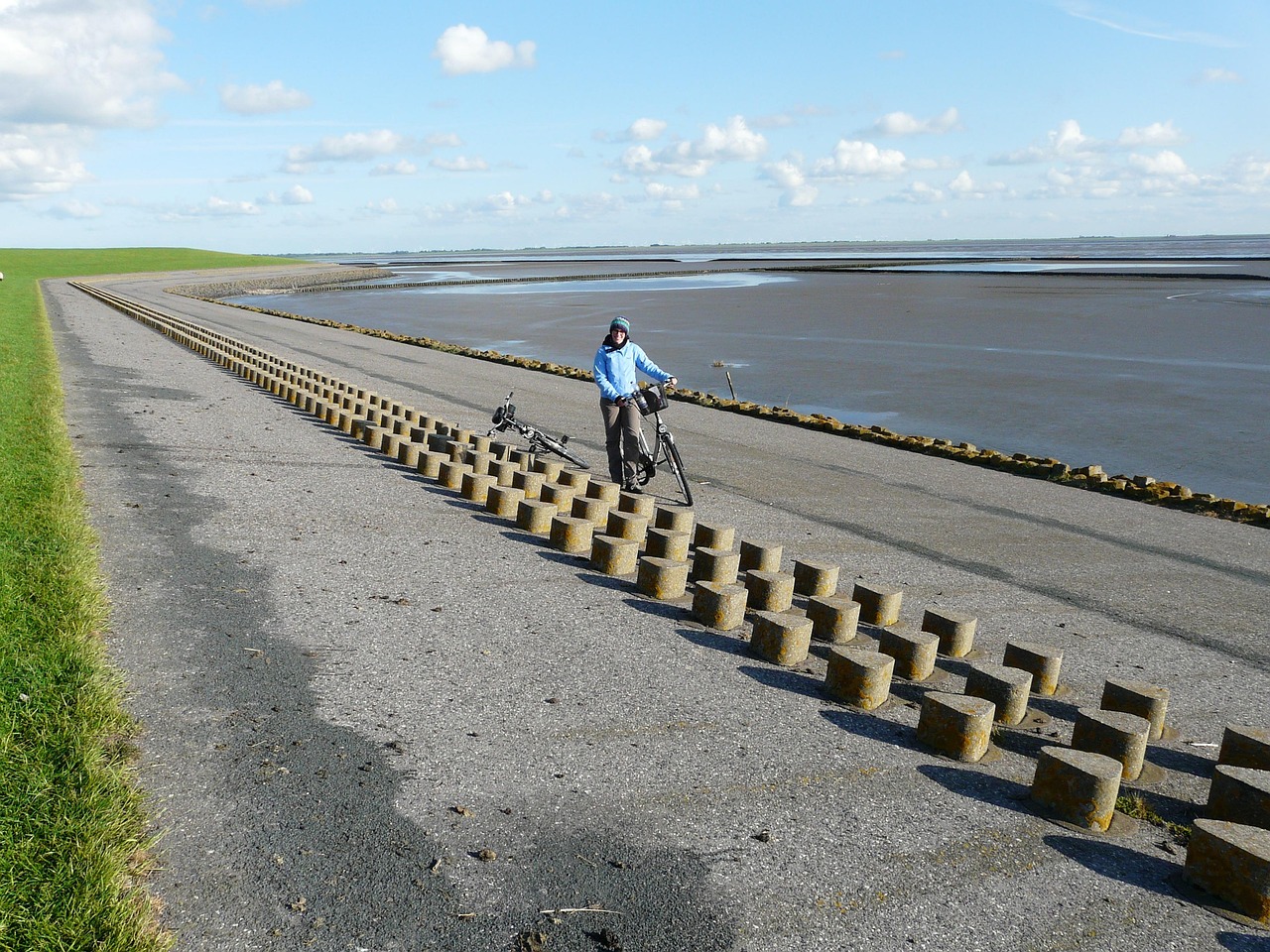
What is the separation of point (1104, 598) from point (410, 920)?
21.1 ft

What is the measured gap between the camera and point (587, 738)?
484 centimetres

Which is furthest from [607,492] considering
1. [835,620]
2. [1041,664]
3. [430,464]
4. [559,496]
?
[1041,664]

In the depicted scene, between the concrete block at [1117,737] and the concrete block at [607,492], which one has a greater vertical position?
the concrete block at [607,492]

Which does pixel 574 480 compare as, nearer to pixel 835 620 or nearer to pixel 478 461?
pixel 478 461

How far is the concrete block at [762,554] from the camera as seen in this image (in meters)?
7.52

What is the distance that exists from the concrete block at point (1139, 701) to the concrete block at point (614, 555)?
3333mm

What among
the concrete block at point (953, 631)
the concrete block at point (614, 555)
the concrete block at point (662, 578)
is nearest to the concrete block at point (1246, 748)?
the concrete block at point (953, 631)

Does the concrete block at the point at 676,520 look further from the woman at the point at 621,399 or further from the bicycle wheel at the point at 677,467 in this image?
the woman at the point at 621,399

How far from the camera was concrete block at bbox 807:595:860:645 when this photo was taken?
20.9 feet

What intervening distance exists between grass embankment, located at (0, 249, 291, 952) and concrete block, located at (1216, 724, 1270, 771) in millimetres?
4528

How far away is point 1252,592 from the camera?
853 cm

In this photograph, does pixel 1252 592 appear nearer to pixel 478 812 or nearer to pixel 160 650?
pixel 478 812

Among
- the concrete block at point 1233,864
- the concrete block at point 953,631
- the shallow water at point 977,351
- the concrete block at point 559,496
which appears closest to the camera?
the concrete block at point 1233,864

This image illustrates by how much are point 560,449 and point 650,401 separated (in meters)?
1.76
